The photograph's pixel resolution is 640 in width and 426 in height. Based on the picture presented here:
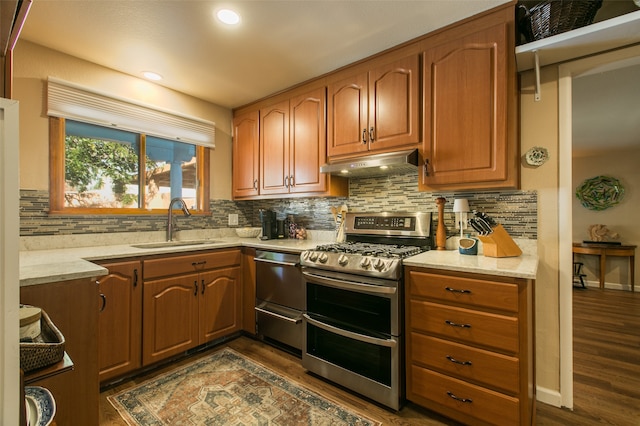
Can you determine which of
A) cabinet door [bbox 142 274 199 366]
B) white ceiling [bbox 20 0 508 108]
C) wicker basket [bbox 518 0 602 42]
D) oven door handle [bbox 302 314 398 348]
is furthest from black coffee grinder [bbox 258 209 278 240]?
wicker basket [bbox 518 0 602 42]

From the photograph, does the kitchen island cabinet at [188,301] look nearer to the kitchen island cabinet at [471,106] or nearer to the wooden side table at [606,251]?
the kitchen island cabinet at [471,106]

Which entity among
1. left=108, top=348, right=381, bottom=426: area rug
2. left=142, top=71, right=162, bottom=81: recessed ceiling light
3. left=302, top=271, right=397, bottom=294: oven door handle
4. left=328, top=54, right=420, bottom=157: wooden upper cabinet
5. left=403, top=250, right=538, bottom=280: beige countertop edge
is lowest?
left=108, top=348, right=381, bottom=426: area rug

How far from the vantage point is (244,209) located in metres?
3.49

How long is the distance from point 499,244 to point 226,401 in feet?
6.25

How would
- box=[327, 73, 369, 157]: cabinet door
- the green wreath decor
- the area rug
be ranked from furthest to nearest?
the green wreath decor
box=[327, 73, 369, 157]: cabinet door
the area rug

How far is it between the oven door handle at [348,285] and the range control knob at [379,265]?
108 millimetres

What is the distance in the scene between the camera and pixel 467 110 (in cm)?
182

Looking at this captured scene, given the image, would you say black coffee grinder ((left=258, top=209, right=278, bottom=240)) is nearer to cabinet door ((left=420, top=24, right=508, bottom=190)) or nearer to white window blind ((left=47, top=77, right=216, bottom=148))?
white window blind ((left=47, top=77, right=216, bottom=148))

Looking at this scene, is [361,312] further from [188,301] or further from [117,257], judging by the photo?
[117,257]

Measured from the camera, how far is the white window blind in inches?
85.5

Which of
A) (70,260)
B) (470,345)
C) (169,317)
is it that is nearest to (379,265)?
(470,345)

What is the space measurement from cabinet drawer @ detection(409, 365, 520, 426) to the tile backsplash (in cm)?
98

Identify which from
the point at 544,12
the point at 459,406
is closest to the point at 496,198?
the point at 544,12

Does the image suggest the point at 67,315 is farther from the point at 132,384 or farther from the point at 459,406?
the point at 459,406
